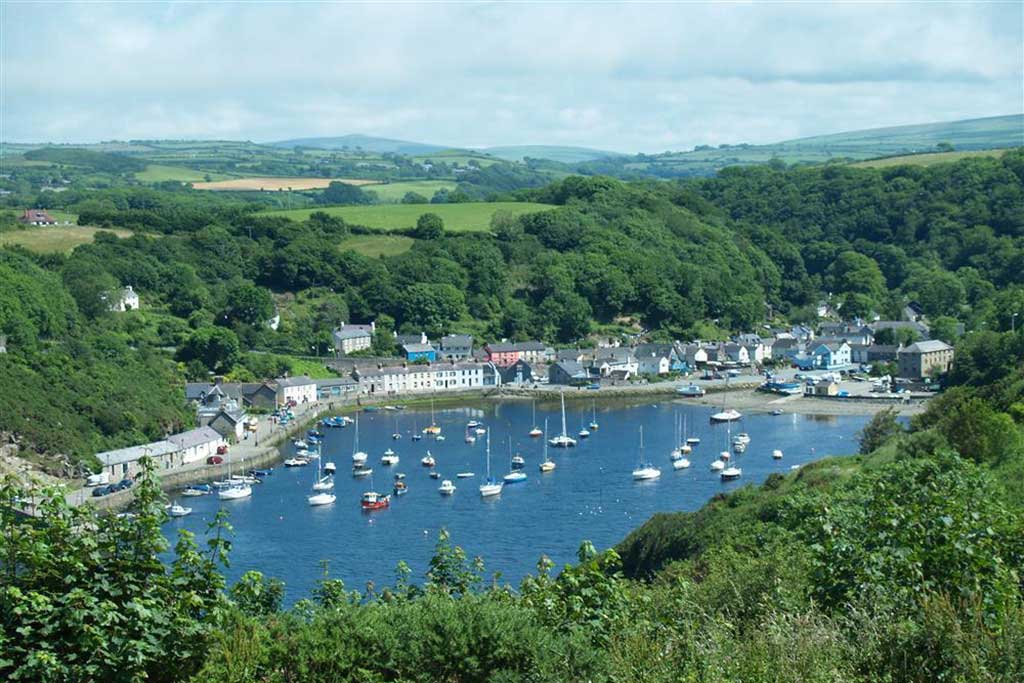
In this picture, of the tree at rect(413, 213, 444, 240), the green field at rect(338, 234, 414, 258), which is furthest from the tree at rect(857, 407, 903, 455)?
the tree at rect(413, 213, 444, 240)

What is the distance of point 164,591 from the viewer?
508 centimetres

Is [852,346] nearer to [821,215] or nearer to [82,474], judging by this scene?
[821,215]

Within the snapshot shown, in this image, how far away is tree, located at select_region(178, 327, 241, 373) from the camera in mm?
32281

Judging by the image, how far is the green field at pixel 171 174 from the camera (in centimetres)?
8131

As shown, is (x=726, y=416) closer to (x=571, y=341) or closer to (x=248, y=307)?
(x=571, y=341)

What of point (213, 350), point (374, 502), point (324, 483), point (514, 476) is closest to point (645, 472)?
point (514, 476)

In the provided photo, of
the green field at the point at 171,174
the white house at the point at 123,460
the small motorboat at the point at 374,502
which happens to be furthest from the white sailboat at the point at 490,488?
the green field at the point at 171,174

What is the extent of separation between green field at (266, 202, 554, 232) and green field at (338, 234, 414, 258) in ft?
6.37

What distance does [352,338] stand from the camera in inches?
1468

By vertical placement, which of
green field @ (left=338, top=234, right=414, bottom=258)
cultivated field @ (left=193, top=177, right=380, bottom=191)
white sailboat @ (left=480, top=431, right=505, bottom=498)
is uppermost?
cultivated field @ (left=193, top=177, right=380, bottom=191)

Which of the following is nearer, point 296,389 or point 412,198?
point 296,389

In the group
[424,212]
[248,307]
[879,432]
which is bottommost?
[879,432]

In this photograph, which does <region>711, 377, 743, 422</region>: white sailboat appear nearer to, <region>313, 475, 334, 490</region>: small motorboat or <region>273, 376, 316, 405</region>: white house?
<region>273, 376, 316, 405</region>: white house

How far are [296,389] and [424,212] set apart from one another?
22.1m
